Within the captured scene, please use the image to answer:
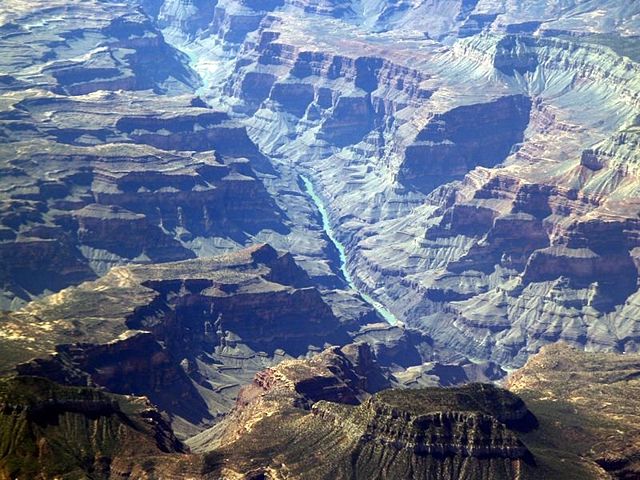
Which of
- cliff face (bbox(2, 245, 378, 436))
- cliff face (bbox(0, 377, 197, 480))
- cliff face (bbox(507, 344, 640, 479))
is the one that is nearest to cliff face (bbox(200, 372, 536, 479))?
cliff face (bbox(507, 344, 640, 479))

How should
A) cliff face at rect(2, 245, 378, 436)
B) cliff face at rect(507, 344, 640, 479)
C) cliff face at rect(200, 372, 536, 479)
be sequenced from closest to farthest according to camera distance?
1. cliff face at rect(200, 372, 536, 479)
2. cliff face at rect(507, 344, 640, 479)
3. cliff face at rect(2, 245, 378, 436)

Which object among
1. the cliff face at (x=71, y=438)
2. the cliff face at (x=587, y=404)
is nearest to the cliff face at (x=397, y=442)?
the cliff face at (x=587, y=404)

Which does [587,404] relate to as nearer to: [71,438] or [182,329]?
[71,438]

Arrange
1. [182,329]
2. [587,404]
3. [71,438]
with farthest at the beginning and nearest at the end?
[182,329] → [587,404] → [71,438]

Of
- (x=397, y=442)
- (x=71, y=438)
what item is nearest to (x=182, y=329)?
(x=71, y=438)

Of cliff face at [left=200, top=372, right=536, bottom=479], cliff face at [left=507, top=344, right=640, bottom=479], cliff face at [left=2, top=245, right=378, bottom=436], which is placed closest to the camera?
cliff face at [left=200, top=372, right=536, bottom=479]

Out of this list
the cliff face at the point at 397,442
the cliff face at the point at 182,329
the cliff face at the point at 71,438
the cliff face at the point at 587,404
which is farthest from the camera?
the cliff face at the point at 182,329

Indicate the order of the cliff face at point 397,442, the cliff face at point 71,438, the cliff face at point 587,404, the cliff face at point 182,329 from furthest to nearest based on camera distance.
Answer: the cliff face at point 182,329, the cliff face at point 587,404, the cliff face at point 397,442, the cliff face at point 71,438

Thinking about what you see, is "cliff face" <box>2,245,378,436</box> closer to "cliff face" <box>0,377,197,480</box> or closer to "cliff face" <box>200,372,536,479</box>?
"cliff face" <box>0,377,197,480</box>

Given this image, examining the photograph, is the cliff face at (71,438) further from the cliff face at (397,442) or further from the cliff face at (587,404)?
the cliff face at (587,404)

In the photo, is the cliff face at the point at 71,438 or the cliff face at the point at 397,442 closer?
the cliff face at the point at 71,438

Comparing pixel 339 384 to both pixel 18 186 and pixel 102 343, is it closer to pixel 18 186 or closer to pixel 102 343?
pixel 102 343
